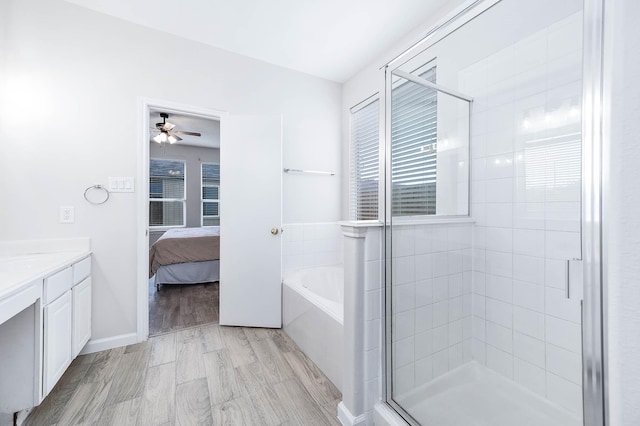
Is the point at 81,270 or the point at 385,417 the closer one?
the point at 385,417

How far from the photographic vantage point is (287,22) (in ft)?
6.91

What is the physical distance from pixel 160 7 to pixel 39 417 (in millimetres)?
2673

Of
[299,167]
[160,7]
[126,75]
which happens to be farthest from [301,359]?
[160,7]

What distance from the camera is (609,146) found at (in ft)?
1.62

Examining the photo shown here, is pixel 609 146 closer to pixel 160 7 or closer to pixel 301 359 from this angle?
pixel 301 359

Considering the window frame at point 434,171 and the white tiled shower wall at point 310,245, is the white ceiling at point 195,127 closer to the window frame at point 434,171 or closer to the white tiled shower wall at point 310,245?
the white tiled shower wall at point 310,245

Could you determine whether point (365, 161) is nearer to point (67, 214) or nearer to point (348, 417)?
point (348, 417)

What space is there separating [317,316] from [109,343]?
1.65 meters

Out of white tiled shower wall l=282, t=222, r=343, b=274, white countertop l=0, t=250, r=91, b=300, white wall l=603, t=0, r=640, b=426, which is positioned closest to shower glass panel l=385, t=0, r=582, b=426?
white wall l=603, t=0, r=640, b=426

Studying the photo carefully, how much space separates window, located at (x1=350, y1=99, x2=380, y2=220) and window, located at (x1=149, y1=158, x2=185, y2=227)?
A: 4612 mm

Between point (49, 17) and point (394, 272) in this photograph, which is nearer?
point (394, 272)

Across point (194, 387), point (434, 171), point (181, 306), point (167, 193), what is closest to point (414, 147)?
point (434, 171)

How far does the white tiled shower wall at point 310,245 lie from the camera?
8.82 feet

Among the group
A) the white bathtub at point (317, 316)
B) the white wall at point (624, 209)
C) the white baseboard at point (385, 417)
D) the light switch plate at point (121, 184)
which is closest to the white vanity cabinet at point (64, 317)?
the light switch plate at point (121, 184)
